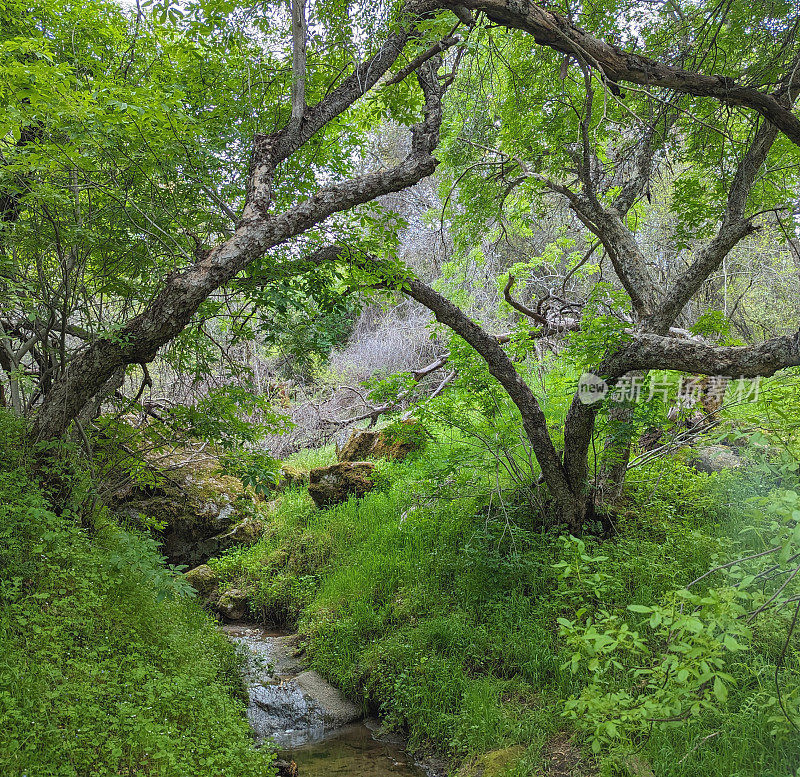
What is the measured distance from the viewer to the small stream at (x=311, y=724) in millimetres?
4285

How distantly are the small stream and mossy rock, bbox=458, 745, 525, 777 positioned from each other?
1.57 ft

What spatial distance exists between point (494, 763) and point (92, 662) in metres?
2.67

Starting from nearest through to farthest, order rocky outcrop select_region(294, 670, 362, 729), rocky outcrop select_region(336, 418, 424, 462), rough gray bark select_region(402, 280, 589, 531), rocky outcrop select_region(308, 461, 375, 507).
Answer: rocky outcrop select_region(294, 670, 362, 729)
rough gray bark select_region(402, 280, 589, 531)
rocky outcrop select_region(308, 461, 375, 507)
rocky outcrop select_region(336, 418, 424, 462)

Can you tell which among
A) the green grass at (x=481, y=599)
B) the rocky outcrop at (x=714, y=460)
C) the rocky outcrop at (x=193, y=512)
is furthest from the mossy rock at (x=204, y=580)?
the rocky outcrop at (x=714, y=460)

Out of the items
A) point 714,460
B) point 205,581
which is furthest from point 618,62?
point 205,581

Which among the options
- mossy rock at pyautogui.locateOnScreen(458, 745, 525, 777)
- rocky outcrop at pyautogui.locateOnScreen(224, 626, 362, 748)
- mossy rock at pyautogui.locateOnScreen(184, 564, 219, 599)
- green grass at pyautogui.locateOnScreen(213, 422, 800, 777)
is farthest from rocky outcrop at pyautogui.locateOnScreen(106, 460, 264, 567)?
mossy rock at pyautogui.locateOnScreen(458, 745, 525, 777)

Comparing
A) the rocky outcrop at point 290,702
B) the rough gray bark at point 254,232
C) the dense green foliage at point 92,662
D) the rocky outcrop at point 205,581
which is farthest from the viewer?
the rocky outcrop at point 205,581

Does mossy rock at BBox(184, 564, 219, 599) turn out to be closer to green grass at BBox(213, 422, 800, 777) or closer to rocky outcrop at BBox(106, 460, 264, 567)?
green grass at BBox(213, 422, 800, 777)

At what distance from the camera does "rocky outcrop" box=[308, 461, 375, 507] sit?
8.21 metres

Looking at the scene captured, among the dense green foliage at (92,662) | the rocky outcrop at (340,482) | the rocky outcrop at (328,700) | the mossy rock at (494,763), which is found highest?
the rocky outcrop at (340,482)

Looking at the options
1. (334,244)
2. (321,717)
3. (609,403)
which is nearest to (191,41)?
(334,244)

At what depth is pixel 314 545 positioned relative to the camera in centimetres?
745

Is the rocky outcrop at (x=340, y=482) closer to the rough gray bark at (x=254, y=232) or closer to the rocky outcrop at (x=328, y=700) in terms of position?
the rocky outcrop at (x=328, y=700)

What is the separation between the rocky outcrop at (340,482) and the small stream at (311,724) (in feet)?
8.25
